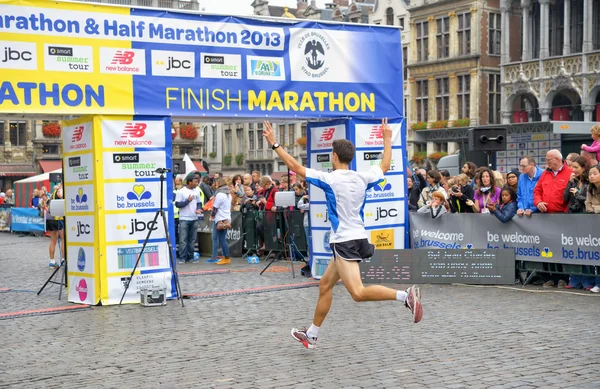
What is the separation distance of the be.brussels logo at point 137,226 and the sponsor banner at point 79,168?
0.80 m

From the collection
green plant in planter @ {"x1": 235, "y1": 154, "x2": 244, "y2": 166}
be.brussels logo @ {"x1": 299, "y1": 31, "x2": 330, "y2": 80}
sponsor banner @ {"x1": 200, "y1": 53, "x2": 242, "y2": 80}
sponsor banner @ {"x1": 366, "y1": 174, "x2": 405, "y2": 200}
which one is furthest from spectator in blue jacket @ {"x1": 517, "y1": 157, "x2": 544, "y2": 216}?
green plant in planter @ {"x1": 235, "y1": 154, "x2": 244, "y2": 166}

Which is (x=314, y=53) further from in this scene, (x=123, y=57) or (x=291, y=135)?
(x=291, y=135)

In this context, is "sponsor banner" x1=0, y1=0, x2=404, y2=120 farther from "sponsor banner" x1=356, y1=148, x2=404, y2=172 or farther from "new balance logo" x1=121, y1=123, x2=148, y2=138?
"sponsor banner" x1=356, y1=148, x2=404, y2=172

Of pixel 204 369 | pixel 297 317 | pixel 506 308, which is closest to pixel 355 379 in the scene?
pixel 204 369

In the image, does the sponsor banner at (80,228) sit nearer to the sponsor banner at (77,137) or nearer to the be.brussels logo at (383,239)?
the sponsor banner at (77,137)

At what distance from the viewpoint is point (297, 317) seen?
446 inches

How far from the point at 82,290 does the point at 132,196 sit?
1.52 metres

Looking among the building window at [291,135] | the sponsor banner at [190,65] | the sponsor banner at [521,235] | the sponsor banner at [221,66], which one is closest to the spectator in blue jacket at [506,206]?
the sponsor banner at [521,235]

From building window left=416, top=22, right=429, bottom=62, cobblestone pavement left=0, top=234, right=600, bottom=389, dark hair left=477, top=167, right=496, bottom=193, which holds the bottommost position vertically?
cobblestone pavement left=0, top=234, right=600, bottom=389

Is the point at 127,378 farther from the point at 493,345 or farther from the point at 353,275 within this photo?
the point at 493,345

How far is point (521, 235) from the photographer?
14836 mm

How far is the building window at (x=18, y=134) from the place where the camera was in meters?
67.9

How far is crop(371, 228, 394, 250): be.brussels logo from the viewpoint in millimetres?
15553

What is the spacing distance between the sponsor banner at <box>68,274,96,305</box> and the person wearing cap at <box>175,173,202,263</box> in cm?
691
